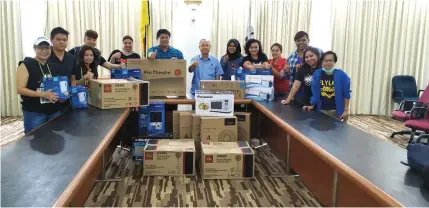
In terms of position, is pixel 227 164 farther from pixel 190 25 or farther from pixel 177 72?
pixel 190 25

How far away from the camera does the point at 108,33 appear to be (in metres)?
6.31

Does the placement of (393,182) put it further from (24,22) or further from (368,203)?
(24,22)

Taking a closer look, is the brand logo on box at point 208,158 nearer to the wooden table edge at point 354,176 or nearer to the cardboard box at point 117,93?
the cardboard box at point 117,93

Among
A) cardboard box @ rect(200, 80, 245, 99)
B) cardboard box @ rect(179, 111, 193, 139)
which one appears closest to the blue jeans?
cardboard box @ rect(179, 111, 193, 139)

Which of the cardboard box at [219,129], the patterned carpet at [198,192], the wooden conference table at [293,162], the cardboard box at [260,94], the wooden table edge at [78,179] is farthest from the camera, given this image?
the cardboard box at [260,94]

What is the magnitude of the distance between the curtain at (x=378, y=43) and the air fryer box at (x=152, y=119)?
4019mm

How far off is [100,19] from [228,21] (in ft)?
7.12

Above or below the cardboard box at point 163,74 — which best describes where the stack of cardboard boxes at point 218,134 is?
below

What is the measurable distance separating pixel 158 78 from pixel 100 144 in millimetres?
2054

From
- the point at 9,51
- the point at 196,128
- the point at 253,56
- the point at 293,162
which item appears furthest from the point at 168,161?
the point at 9,51

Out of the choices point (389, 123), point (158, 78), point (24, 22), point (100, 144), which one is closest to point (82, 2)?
point (24, 22)

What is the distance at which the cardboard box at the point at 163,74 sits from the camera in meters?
4.05

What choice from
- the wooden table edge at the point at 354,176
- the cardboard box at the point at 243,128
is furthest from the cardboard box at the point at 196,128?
the wooden table edge at the point at 354,176

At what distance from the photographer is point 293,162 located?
349 cm
